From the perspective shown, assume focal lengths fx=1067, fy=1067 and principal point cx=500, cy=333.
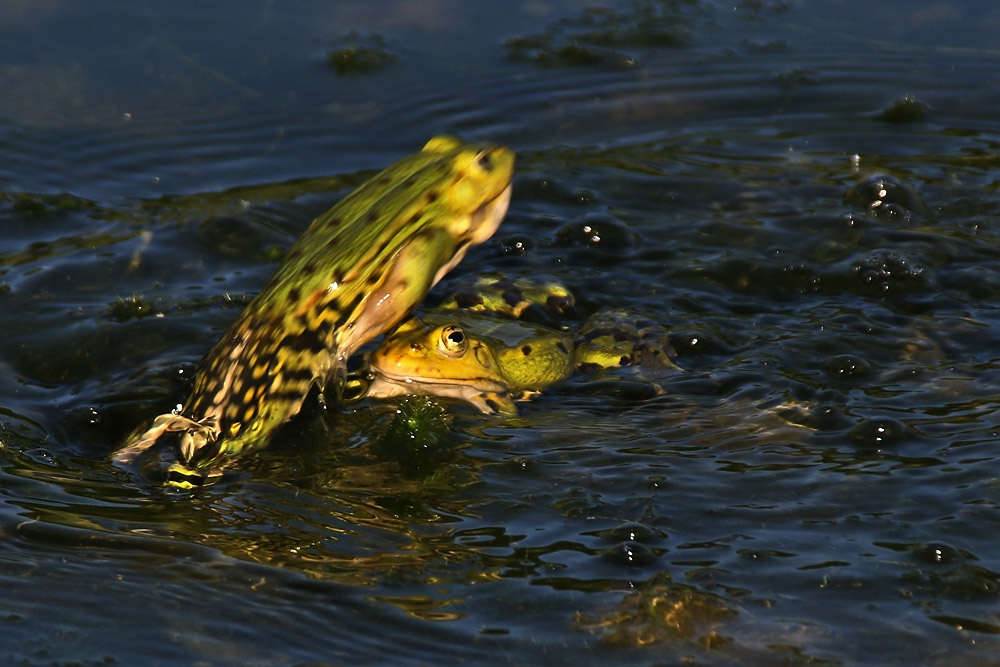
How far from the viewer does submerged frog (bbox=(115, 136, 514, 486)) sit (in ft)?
11.2

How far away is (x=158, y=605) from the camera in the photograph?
2768mm

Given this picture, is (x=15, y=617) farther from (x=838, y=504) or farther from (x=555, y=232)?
(x=555, y=232)

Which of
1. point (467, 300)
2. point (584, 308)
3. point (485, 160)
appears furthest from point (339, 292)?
point (584, 308)

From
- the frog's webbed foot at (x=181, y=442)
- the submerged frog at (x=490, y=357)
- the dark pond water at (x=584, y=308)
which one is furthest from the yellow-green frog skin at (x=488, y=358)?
the frog's webbed foot at (x=181, y=442)

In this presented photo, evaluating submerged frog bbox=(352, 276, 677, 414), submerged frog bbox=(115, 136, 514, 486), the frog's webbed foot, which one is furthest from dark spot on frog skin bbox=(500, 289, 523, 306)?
the frog's webbed foot

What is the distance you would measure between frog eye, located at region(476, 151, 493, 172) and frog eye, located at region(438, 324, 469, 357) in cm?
82

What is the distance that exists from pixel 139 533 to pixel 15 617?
46 centimetres

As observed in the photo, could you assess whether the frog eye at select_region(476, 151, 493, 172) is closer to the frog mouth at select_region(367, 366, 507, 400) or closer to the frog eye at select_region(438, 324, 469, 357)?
the frog eye at select_region(438, 324, 469, 357)

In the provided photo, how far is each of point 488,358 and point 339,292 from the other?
3.26 feet

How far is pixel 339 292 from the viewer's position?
3.41 metres

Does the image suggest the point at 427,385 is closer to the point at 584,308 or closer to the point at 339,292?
the point at 339,292

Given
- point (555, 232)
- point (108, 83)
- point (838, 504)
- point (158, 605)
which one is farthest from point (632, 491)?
point (108, 83)

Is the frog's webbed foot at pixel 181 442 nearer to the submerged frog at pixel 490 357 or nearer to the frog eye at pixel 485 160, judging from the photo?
the submerged frog at pixel 490 357

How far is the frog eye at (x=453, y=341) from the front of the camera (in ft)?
13.5
